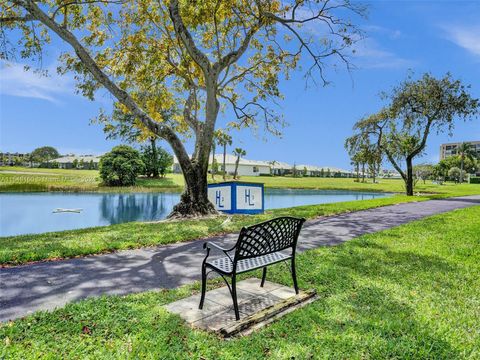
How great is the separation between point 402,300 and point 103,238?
6.35m

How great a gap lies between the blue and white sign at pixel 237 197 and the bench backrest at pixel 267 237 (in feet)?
31.6

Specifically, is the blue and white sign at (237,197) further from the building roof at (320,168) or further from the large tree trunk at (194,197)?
the building roof at (320,168)

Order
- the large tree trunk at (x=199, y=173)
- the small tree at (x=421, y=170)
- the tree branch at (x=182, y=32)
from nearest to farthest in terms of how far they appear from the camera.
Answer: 1. the tree branch at (x=182, y=32)
2. the large tree trunk at (x=199, y=173)
3. the small tree at (x=421, y=170)

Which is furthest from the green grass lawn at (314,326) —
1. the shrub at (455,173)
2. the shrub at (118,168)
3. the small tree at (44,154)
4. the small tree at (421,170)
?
the small tree at (44,154)

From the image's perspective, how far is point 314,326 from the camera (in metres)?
3.46

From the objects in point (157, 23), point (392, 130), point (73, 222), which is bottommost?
point (73, 222)

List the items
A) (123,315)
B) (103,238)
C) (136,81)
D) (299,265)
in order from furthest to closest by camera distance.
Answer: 1. (136,81)
2. (103,238)
3. (299,265)
4. (123,315)

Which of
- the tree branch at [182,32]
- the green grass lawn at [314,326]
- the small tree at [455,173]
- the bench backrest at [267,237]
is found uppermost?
the tree branch at [182,32]

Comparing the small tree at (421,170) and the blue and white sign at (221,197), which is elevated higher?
the small tree at (421,170)

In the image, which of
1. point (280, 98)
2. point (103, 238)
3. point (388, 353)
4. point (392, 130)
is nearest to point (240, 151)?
point (392, 130)

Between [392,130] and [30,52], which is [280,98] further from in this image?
[392,130]

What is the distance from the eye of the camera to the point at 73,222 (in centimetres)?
1697

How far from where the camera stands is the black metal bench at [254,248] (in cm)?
354

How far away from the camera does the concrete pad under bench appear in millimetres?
3412
